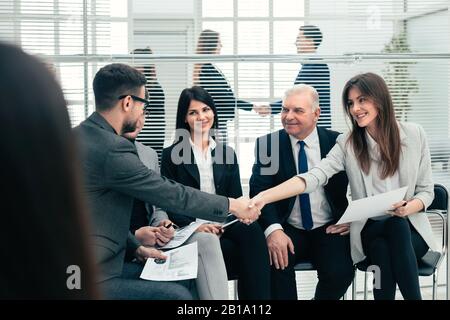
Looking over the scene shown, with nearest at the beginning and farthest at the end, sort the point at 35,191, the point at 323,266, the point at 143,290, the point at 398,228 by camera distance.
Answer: the point at 35,191, the point at 143,290, the point at 398,228, the point at 323,266

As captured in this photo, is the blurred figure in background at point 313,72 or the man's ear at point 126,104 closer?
the man's ear at point 126,104

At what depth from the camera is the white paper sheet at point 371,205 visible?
8.13ft

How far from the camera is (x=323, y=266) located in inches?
104

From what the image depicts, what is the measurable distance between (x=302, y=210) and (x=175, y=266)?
2.53ft

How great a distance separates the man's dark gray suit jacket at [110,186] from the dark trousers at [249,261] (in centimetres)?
44

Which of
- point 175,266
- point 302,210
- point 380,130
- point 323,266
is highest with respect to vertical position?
point 380,130

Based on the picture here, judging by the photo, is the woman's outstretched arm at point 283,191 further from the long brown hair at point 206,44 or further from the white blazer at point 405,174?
the long brown hair at point 206,44

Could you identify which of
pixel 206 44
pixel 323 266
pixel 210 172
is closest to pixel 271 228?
→ pixel 323 266

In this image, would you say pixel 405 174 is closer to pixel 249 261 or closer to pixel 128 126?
pixel 249 261

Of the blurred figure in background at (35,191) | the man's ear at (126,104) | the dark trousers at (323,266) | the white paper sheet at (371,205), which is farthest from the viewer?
the dark trousers at (323,266)

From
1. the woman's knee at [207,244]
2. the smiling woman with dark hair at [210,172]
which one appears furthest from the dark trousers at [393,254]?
the woman's knee at [207,244]
